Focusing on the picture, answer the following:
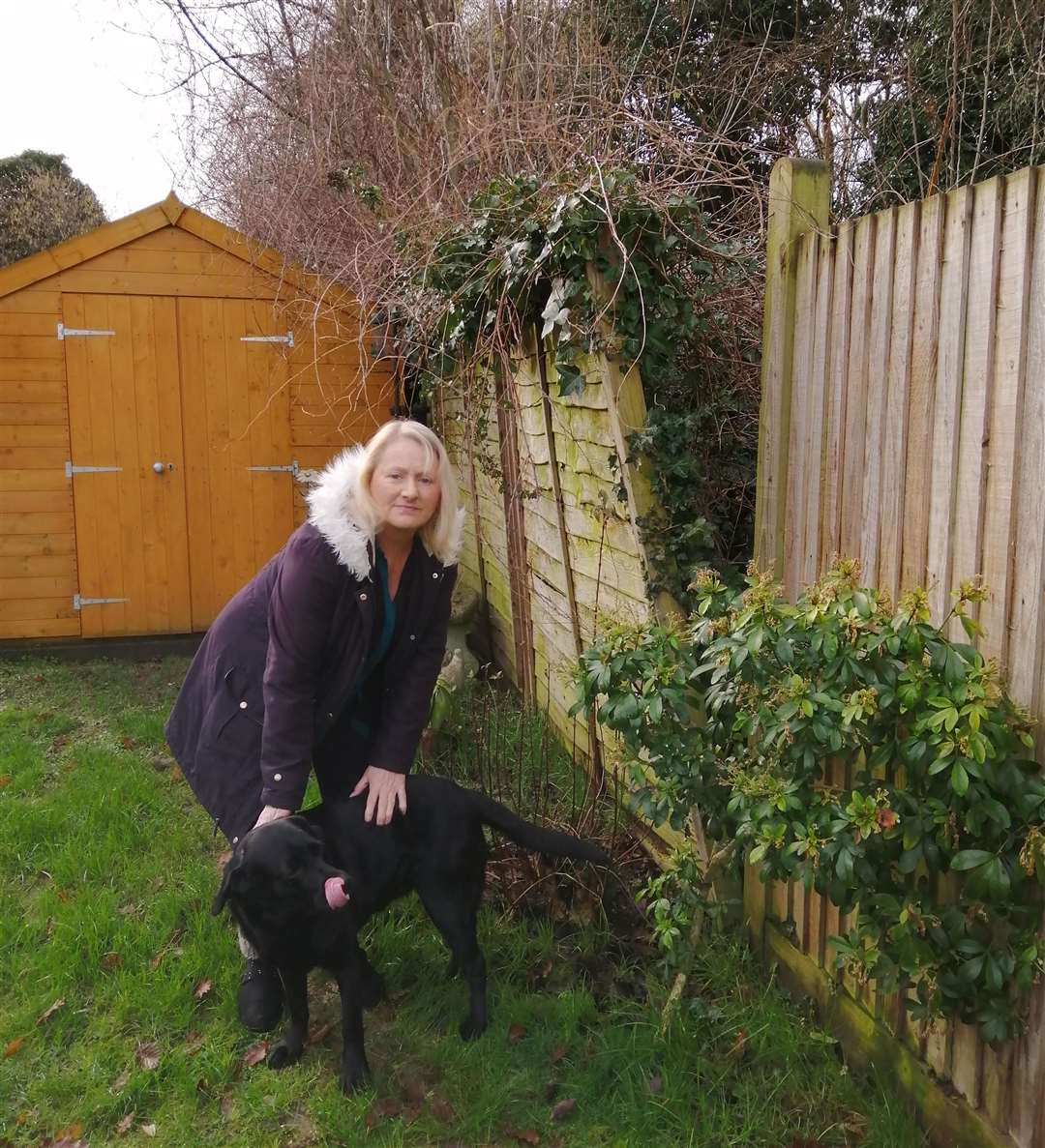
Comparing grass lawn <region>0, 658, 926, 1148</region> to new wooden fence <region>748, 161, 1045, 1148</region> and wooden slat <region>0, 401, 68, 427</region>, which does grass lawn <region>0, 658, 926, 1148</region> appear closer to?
new wooden fence <region>748, 161, 1045, 1148</region>

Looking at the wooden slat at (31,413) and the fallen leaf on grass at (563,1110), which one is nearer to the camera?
the fallen leaf on grass at (563,1110)

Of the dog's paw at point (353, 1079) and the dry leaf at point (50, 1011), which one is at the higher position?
the dog's paw at point (353, 1079)

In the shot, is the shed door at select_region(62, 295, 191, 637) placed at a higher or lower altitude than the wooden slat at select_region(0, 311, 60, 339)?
lower

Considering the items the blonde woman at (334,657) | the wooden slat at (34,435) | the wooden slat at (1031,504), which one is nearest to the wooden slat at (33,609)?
the wooden slat at (34,435)

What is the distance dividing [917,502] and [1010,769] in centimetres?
68

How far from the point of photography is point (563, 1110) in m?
2.60

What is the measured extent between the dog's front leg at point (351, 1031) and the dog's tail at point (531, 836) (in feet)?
1.97

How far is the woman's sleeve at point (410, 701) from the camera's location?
2.96m

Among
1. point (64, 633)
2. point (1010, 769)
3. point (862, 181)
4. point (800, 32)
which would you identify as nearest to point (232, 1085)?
point (1010, 769)

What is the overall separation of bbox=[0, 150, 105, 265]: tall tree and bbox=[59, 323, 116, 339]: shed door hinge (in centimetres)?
907

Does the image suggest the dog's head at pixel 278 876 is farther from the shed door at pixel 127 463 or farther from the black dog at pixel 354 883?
the shed door at pixel 127 463

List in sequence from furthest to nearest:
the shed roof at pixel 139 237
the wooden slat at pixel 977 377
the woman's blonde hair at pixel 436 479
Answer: the shed roof at pixel 139 237
the woman's blonde hair at pixel 436 479
the wooden slat at pixel 977 377

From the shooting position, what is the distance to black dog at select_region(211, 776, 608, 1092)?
8.38ft

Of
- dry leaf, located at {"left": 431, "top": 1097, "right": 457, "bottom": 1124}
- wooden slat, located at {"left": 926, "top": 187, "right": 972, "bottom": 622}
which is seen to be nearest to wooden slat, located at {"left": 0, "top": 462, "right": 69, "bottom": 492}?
dry leaf, located at {"left": 431, "top": 1097, "right": 457, "bottom": 1124}
